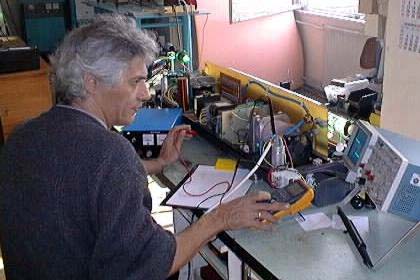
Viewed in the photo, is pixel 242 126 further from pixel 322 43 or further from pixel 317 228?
pixel 322 43

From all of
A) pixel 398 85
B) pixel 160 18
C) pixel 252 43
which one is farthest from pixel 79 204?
pixel 252 43

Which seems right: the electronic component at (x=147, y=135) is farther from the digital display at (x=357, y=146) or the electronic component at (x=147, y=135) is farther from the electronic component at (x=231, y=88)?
the digital display at (x=357, y=146)

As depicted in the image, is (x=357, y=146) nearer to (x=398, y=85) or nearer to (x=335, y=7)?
(x=398, y=85)

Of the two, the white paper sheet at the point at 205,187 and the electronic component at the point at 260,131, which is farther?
the electronic component at the point at 260,131

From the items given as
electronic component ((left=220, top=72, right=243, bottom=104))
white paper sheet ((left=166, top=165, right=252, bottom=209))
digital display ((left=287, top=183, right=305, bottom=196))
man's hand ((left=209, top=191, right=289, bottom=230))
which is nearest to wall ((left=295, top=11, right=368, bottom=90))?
electronic component ((left=220, top=72, right=243, bottom=104))

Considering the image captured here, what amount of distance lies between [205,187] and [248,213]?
34 cm

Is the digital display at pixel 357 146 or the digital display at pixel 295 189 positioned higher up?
the digital display at pixel 357 146

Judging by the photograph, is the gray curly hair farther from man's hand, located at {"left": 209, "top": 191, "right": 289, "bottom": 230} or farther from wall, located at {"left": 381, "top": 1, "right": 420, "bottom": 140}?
wall, located at {"left": 381, "top": 1, "right": 420, "bottom": 140}

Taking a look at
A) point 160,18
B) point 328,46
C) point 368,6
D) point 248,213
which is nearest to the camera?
point 248,213

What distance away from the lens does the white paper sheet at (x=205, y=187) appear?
1625 millimetres

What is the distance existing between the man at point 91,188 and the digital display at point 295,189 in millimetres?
87

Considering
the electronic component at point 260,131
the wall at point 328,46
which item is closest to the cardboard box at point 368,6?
the wall at point 328,46

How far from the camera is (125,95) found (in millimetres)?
1373

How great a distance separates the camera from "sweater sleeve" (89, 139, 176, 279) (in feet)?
3.84
